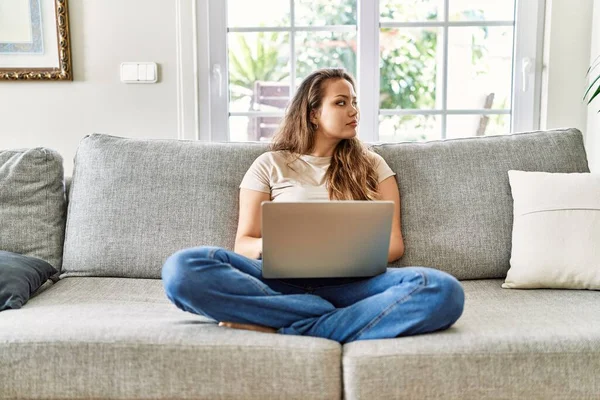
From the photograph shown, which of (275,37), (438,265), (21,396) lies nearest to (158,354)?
(21,396)

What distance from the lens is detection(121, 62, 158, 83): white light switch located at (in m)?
2.86

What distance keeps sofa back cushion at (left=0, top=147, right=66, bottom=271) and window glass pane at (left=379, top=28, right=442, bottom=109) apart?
1436mm

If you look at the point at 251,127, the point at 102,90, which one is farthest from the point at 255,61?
the point at 102,90

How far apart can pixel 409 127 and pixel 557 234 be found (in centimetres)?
114

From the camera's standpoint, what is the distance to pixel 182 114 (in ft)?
9.50

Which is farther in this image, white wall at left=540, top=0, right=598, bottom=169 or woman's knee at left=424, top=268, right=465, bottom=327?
white wall at left=540, top=0, right=598, bottom=169

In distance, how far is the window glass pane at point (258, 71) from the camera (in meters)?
2.94

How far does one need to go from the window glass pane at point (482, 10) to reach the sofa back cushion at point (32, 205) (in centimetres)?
Answer: 174

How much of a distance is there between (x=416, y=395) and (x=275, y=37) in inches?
74.6

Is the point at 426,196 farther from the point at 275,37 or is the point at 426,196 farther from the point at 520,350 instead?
the point at 275,37

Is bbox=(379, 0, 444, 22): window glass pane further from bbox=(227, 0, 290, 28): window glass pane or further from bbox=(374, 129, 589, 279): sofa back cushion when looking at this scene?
bbox=(374, 129, 589, 279): sofa back cushion

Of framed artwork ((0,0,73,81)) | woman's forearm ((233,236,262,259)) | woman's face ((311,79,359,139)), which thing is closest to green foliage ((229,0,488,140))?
framed artwork ((0,0,73,81))

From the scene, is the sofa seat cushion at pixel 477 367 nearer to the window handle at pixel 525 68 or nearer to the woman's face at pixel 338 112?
the woman's face at pixel 338 112

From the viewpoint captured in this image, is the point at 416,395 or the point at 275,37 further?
the point at 275,37
